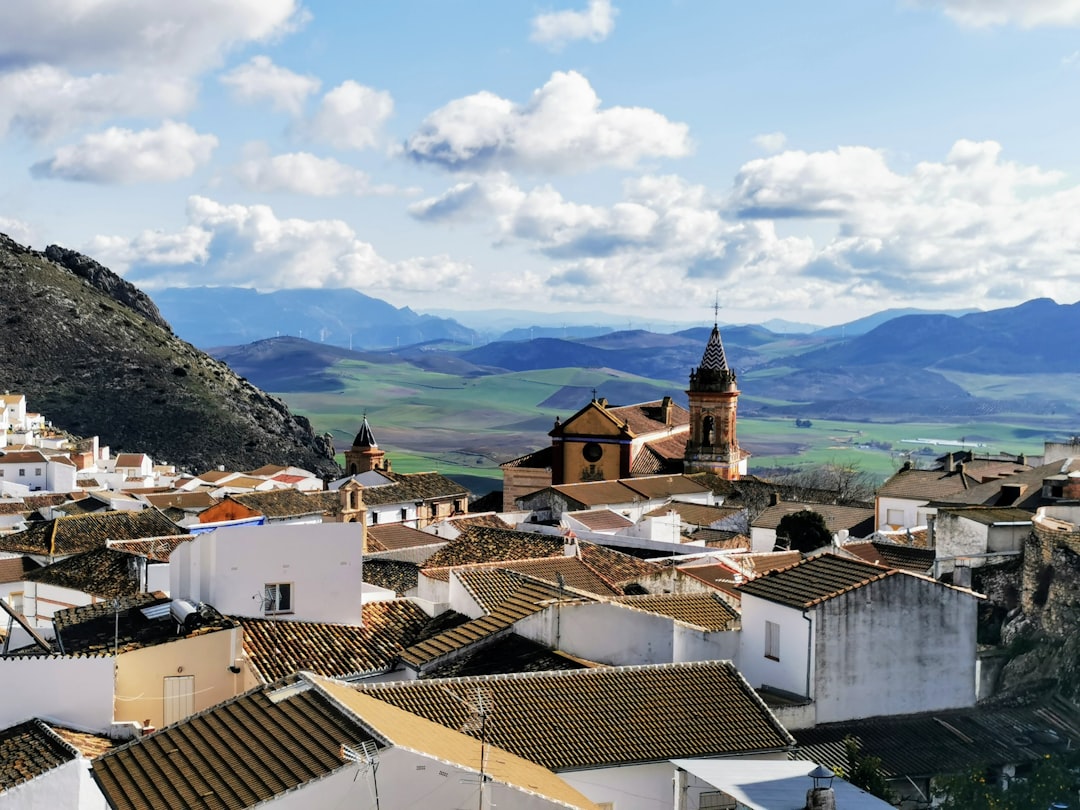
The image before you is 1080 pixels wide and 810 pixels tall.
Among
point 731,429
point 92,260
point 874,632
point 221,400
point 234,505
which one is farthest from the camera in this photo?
point 92,260

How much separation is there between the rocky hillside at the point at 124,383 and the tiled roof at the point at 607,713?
3727 inches

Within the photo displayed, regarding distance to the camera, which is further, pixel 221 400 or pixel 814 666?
pixel 221 400

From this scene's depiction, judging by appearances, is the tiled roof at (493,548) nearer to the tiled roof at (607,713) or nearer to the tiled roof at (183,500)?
the tiled roof at (607,713)

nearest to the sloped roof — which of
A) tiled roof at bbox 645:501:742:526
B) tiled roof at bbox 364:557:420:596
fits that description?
tiled roof at bbox 645:501:742:526

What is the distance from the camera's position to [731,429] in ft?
236

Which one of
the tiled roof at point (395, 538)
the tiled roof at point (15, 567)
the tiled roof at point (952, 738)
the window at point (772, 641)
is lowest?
the tiled roof at point (15, 567)

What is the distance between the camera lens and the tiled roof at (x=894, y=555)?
29.7m

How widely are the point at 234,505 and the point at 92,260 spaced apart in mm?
103554

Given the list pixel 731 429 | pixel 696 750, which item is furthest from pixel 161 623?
pixel 731 429

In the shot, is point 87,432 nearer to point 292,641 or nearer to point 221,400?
point 221,400

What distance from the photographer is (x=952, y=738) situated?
19.4 metres

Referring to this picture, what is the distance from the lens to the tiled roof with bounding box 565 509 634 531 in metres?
44.6

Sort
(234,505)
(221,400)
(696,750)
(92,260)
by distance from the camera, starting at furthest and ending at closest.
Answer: (92,260), (221,400), (234,505), (696,750)

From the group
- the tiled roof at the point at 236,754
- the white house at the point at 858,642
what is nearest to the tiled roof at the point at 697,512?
the white house at the point at 858,642
